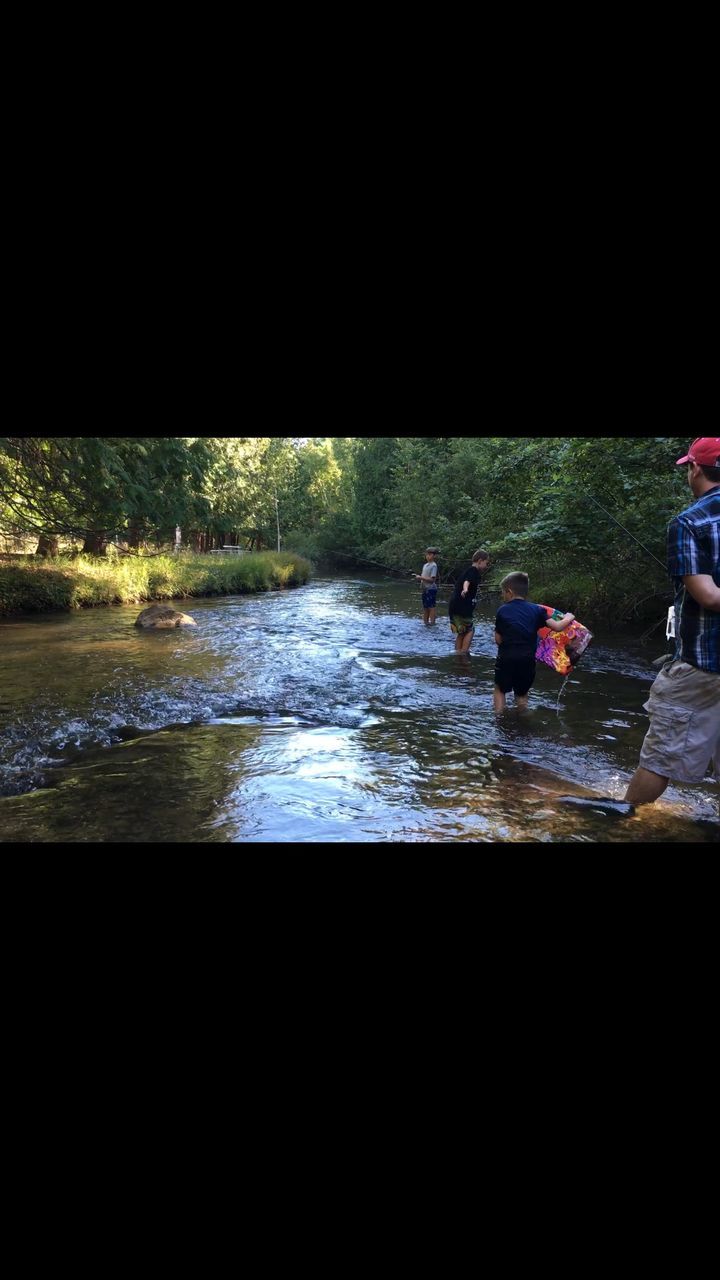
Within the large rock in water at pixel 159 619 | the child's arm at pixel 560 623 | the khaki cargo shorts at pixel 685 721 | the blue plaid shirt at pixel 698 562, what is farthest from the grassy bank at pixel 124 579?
the blue plaid shirt at pixel 698 562

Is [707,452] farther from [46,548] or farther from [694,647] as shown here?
[46,548]

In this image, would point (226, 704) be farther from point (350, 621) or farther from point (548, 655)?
point (350, 621)

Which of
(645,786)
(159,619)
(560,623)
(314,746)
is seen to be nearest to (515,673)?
(560,623)

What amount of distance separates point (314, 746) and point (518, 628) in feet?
9.04

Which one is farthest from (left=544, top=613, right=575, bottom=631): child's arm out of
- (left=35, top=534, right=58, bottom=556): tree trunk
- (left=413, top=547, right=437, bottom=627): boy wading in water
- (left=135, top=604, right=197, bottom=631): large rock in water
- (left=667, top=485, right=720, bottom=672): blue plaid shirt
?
(left=35, top=534, right=58, bottom=556): tree trunk

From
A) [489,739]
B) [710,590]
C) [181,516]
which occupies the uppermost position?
[181,516]

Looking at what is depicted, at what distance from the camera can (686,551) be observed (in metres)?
3.46

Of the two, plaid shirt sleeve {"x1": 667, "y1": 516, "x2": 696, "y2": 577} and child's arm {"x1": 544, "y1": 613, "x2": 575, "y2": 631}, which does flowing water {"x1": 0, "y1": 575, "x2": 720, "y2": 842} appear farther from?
plaid shirt sleeve {"x1": 667, "y1": 516, "x2": 696, "y2": 577}

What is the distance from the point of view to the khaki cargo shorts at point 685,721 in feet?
12.0

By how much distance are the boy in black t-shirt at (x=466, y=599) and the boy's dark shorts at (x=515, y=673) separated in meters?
3.14

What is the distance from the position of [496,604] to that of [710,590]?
1915cm

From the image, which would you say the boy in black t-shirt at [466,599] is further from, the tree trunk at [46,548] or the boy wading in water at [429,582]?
the tree trunk at [46,548]
